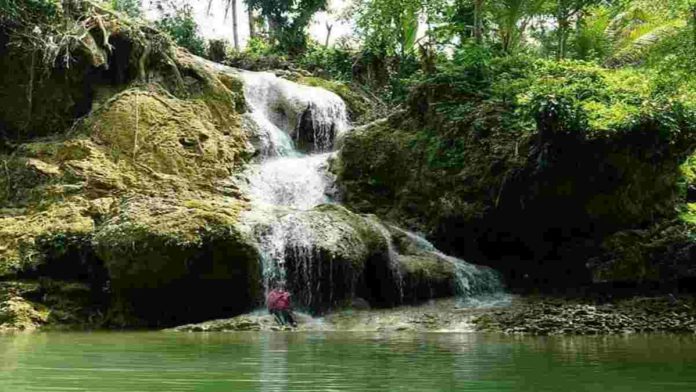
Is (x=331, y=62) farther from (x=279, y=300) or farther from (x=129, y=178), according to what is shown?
(x=279, y=300)

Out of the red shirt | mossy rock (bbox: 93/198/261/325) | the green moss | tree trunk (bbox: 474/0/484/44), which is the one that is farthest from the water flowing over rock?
the red shirt

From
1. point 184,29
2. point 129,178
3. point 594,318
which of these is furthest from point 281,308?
point 184,29

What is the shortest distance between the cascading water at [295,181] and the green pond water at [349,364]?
4.18 metres

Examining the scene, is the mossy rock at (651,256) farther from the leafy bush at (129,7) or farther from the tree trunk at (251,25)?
the tree trunk at (251,25)

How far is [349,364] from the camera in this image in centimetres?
737

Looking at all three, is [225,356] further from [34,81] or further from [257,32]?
[257,32]

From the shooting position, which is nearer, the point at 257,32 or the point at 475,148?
the point at 475,148

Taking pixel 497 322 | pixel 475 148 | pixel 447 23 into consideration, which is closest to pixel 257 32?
pixel 447 23

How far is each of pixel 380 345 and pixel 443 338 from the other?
179 cm

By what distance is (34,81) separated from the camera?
2061 cm

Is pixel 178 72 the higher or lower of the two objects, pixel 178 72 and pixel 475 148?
the higher

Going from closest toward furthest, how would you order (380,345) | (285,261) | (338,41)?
(380,345) → (285,261) → (338,41)

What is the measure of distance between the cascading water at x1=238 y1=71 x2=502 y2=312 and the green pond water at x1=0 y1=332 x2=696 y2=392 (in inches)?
164

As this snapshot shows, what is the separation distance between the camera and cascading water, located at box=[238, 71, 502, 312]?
15672 mm
